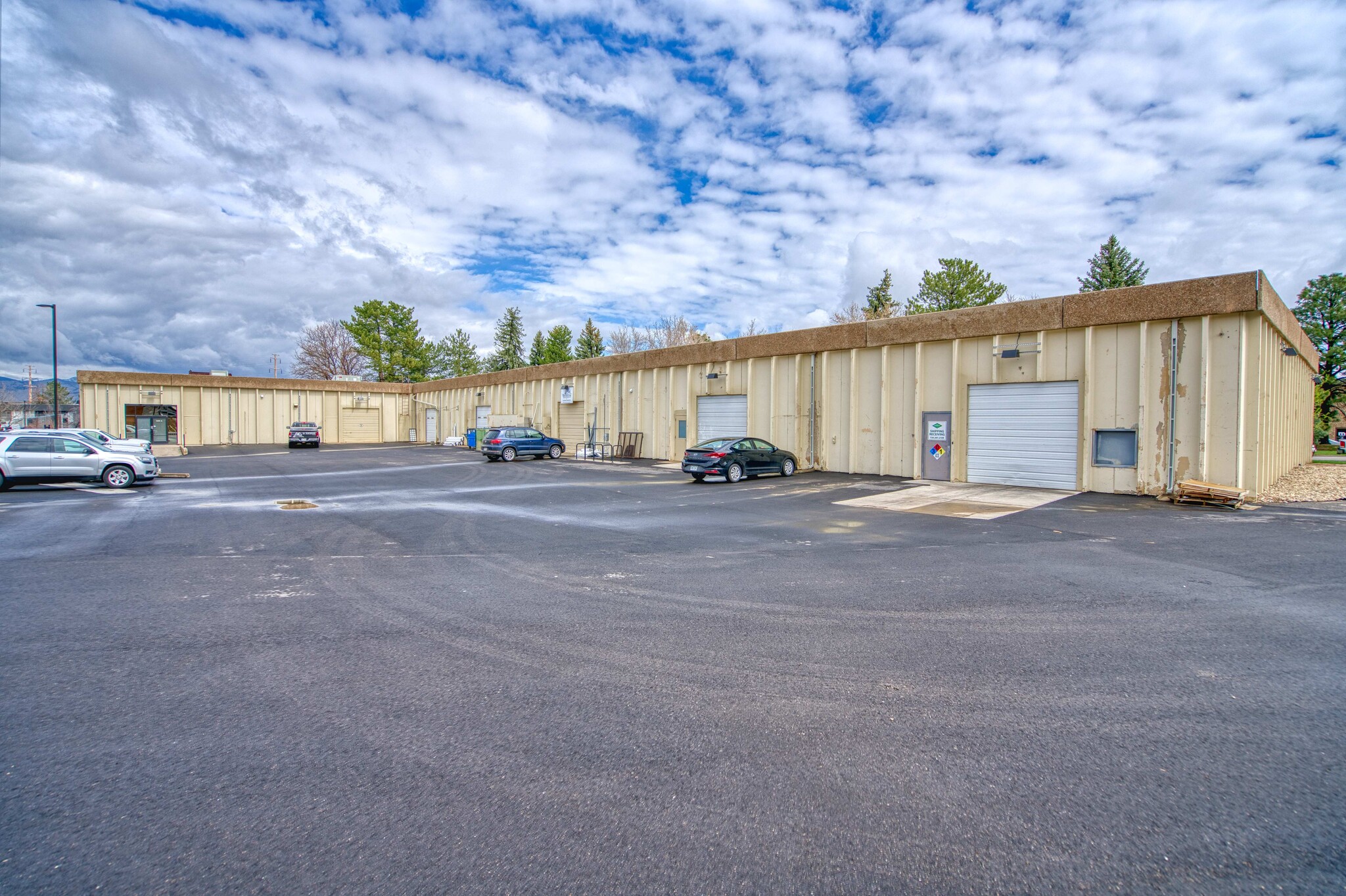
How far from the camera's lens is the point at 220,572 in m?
7.31

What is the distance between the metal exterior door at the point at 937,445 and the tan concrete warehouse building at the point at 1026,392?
0.13 feet

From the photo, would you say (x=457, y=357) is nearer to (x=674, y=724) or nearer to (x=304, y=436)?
(x=304, y=436)

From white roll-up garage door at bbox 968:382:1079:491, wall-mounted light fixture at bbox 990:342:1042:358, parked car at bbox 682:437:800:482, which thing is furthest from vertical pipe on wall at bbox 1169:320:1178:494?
parked car at bbox 682:437:800:482

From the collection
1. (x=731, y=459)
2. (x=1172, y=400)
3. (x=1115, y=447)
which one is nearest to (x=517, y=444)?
(x=731, y=459)

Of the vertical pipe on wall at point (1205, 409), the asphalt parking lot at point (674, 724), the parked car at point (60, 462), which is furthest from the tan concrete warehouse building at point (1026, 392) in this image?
the parked car at point (60, 462)

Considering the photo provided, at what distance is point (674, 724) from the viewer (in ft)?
11.8

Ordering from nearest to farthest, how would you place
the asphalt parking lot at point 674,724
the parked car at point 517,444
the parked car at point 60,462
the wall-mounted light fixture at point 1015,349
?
the asphalt parking lot at point 674,724, the parked car at point 60,462, the wall-mounted light fixture at point 1015,349, the parked car at point 517,444

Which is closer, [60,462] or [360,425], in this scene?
[60,462]

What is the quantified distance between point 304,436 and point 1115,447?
4047 cm

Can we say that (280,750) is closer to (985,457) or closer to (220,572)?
(220,572)

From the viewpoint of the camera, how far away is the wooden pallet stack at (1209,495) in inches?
502

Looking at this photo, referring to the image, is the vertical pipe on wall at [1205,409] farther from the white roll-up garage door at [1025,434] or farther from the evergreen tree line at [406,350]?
the evergreen tree line at [406,350]

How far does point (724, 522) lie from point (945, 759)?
8034mm

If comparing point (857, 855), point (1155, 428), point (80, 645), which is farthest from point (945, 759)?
point (1155, 428)
